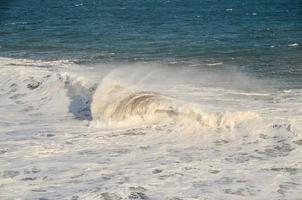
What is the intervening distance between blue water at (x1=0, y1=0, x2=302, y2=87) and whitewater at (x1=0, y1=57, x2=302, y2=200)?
6157 millimetres

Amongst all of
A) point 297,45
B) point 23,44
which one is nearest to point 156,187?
point 297,45

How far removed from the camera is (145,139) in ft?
36.3

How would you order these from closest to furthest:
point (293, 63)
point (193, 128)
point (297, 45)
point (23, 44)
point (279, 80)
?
point (193, 128), point (279, 80), point (293, 63), point (297, 45), point (23, 44)

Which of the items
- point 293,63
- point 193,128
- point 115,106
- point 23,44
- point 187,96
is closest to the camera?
point 193,128

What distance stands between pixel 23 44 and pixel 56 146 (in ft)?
68.1

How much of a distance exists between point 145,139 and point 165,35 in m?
23.0

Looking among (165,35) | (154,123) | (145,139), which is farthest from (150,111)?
(165,35)

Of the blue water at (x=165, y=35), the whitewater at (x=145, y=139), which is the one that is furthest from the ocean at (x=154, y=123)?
the blue water at (x=165, y=35)

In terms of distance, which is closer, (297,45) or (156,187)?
(156,187)

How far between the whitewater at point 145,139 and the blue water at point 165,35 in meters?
6.16

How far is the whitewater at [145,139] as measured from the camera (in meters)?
8.38

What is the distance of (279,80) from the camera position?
19.2 m

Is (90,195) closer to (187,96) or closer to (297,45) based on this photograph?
(187,96)

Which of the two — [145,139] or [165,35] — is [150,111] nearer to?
[145,139]
